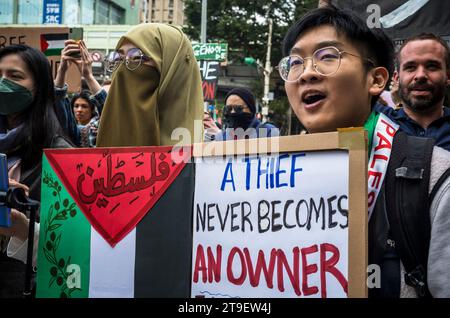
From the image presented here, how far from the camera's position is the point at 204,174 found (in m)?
1.62

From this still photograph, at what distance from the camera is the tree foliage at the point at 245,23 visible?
26375 mm

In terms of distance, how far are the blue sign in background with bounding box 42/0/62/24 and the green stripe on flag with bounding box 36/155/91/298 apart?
72.0 feet

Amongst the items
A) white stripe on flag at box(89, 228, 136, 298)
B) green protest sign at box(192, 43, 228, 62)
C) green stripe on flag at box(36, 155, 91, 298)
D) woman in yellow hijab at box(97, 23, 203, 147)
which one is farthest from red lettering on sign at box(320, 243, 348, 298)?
green protest sign at box(192, 43, 228, 62)

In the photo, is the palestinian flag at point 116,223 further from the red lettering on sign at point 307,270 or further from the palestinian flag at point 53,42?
the palestinian flag at point 53,42

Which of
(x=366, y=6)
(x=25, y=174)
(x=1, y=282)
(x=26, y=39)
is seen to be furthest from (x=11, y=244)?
(x=26, y=39)

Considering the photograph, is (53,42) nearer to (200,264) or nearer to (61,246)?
(61,246)

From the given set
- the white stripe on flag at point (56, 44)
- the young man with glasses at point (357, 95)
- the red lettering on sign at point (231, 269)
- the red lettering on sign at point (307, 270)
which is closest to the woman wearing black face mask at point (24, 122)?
the red lettering on sign at point (231, 269)

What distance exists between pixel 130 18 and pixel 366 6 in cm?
3214

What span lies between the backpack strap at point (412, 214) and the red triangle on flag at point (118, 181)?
0.64 m

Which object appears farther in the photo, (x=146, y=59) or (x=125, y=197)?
(x=146, y=59)

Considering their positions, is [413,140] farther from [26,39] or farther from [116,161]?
[26,39]

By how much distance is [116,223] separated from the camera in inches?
68.6

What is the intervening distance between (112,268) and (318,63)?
916 mm

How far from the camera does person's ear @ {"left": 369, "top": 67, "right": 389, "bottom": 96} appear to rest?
1.57 m
